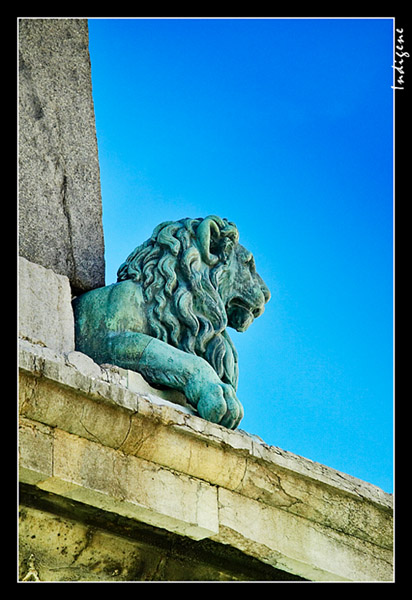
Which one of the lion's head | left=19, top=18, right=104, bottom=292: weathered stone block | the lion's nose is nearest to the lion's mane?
the lion's head

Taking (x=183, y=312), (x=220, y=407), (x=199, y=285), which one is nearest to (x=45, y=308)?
(x=183, y=312)

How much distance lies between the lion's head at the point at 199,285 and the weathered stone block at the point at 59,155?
0.42 m

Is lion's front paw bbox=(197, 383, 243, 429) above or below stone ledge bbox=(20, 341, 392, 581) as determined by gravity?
above

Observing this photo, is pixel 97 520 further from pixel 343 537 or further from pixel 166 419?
pixel 343 537

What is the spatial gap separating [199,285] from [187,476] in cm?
128

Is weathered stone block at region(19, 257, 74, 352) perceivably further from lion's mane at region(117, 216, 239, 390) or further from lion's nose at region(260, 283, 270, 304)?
lion's nose at region(260, 283, 270, 304)

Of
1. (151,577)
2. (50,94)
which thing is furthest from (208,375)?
(50,94)

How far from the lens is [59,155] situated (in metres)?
8.95

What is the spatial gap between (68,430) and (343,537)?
5.50 feet

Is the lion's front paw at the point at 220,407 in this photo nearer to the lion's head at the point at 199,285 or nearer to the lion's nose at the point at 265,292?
the lion's head at the point at 199,285

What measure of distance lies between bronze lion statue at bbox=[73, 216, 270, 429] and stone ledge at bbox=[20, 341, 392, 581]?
0.54 ft

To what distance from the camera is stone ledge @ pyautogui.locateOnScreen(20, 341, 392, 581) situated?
695cm

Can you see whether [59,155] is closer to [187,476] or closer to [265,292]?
A: [265,292]

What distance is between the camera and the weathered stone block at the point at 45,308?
7668mm
